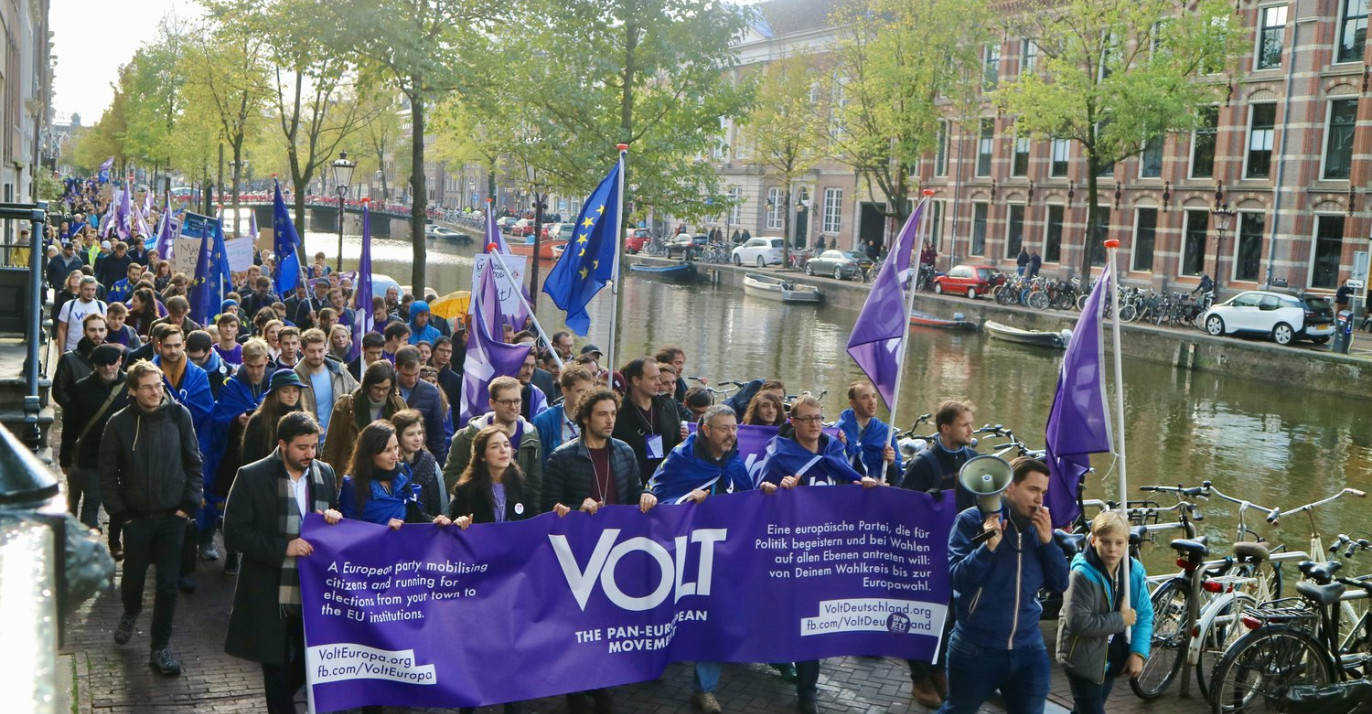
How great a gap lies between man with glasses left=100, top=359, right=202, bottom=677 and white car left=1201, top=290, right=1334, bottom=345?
28.1 metres

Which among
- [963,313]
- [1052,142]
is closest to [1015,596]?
[963,313]

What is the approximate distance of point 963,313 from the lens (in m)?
37.2

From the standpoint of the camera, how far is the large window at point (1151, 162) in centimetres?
4172

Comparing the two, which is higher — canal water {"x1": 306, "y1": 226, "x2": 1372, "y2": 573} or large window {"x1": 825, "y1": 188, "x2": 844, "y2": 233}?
large window {"x1": 825, "y1": 188, "x2": 844, "y2": 233}

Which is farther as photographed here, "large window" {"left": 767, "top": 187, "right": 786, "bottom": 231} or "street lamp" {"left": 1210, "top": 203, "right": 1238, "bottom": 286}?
"large window" {"left": 767, "top": 187, "right": 786, "bottom": 231}

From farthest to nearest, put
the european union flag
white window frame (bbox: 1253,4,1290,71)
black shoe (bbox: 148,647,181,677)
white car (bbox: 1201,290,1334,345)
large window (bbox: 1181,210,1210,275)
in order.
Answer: large window (bbox: 1181,210,1210,275)
white window frame (bbox: 1253,4,1290,71)
white car (bbox: 1201,290,1334,345)
the european union flag
black shoe (bbox: 148,647,181,677)

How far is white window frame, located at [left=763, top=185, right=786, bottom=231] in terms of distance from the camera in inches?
2675

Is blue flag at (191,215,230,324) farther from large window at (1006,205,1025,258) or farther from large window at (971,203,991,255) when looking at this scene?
large window at (971,203,991,255)

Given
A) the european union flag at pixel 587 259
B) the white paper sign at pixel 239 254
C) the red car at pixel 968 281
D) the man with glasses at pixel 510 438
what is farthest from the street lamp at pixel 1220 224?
the man with glasses at pixel 510 438

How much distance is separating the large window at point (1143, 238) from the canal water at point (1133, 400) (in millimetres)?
9600

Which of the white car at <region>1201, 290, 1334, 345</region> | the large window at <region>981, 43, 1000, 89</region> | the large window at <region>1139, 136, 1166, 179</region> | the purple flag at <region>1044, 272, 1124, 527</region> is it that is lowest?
the white car at <region>1201, 290, 1334, 345</region>

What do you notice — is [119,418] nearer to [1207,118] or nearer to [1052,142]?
[1207,118]

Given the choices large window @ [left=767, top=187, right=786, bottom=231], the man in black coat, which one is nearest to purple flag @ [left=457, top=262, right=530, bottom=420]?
the man in black coat

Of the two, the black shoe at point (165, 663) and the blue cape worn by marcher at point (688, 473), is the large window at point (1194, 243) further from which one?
the black shoe at point (165, 663)
